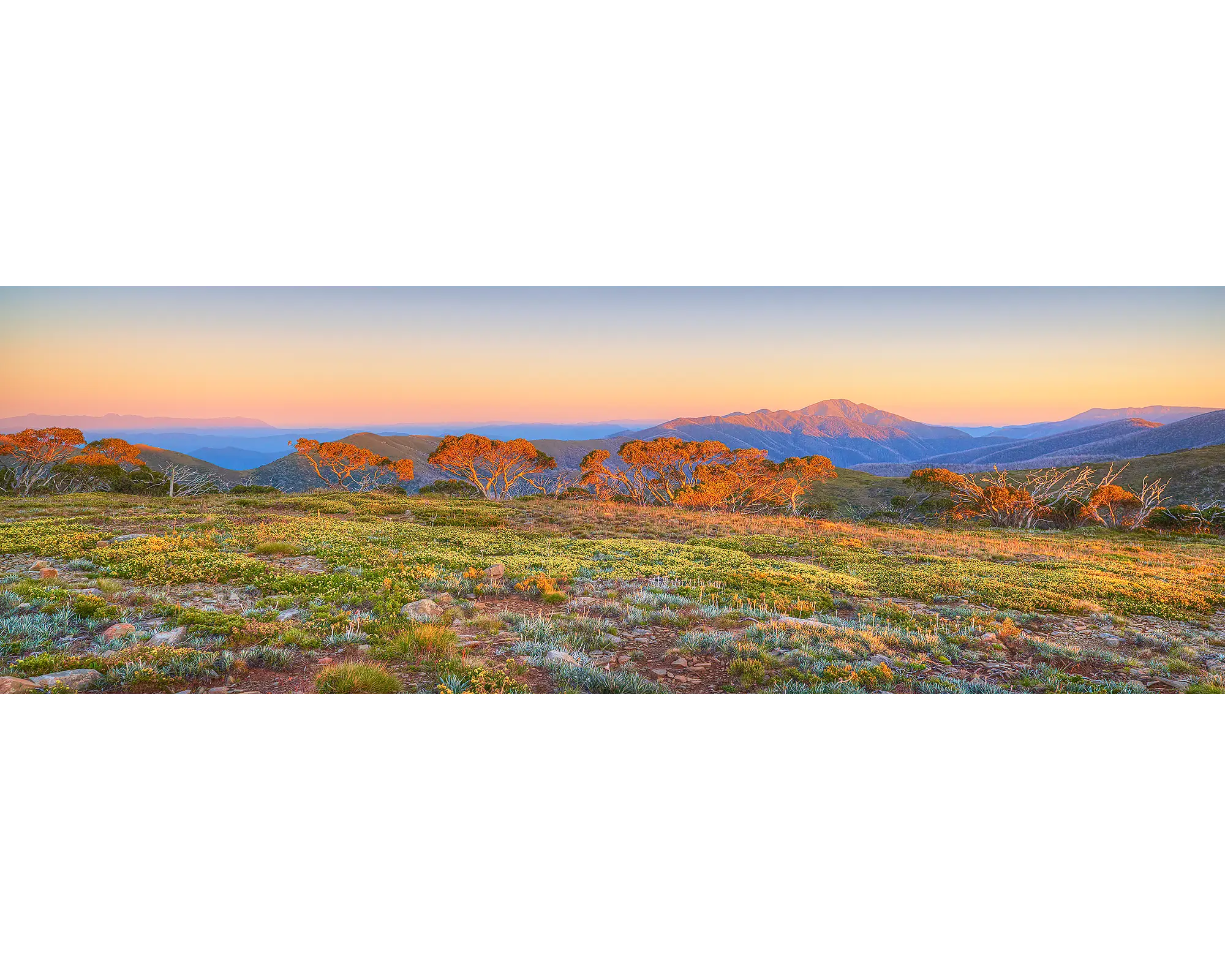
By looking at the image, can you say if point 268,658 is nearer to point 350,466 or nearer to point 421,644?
point 421,644

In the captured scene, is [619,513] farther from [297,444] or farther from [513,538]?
[297,444]

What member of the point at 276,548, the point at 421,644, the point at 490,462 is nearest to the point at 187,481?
the point at 276,548

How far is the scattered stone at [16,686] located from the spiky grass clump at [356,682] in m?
2.49

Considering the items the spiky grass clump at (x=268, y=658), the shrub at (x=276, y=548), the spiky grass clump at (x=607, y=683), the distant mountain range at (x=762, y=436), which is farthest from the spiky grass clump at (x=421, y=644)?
the distant mountain range at (x=762, y=436)

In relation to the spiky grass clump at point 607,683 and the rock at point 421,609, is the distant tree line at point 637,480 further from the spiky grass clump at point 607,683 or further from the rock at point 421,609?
the spiky grass clump at point 607,683

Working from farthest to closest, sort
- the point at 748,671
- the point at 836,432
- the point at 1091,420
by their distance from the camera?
the point at 836,432 → the point at 1091,420 → the point at 748,671

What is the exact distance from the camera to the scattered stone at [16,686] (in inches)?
185

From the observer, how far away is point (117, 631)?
5.45 meters

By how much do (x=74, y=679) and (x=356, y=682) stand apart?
259 cm

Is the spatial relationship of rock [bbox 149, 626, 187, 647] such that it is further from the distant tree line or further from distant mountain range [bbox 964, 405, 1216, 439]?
distant mountain range [bbox 964, 405, 1216, 439]

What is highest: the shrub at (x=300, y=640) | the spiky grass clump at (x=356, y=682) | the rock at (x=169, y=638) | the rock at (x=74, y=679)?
the rock at (x=169, y=638)

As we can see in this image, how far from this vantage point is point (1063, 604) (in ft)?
23.0

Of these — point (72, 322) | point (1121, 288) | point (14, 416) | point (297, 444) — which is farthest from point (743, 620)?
point (14, 416)

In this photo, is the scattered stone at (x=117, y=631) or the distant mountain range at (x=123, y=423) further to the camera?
the distant mountain range at (x=123, y=423)
